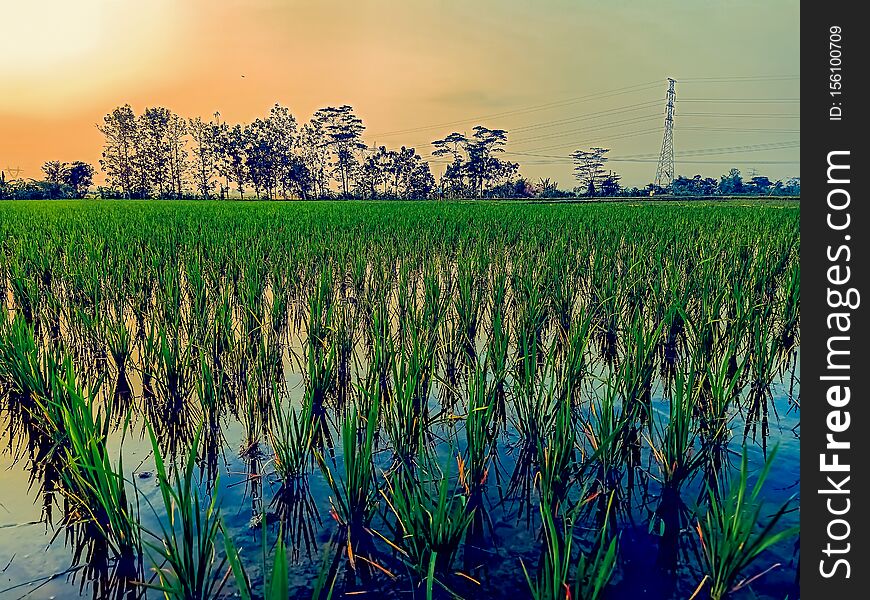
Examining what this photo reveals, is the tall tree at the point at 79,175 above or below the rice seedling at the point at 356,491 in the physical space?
above

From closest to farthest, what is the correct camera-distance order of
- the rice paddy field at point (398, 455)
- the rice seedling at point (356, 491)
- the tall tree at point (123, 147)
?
the rice paddy field at point (398, 455)
the rice seedling at point (356, 491)
the tall tree at point (123, 147)

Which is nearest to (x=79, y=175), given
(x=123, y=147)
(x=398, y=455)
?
(x=123, y=147)

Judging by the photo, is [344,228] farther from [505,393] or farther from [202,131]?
[202,131]

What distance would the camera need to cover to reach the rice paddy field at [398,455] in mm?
1806

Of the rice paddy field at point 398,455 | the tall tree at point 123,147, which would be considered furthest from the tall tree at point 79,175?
the rice paddy field at point 398,455

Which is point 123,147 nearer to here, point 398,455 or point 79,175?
point 79,175

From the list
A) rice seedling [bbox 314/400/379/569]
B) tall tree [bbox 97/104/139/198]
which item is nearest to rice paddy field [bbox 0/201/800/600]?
rice seedling [bbox 314/400/379/569]

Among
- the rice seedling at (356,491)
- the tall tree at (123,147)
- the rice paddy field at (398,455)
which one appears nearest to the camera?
the rice paddy field at (398,455)

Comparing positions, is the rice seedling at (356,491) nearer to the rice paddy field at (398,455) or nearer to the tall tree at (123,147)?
the rice paddy field at (398,455)

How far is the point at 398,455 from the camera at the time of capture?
93.4 inches

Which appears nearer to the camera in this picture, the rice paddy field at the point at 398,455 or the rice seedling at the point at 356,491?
the rice paddy field at the point at 398,455

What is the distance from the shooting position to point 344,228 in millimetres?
10836

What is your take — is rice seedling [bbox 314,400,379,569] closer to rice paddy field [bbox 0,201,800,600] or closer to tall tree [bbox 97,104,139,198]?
rice paddy field [bbox 0,201,800,600]

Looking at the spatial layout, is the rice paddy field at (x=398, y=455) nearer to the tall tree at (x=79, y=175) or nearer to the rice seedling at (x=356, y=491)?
the rice seedling at (x=356, y=491)
